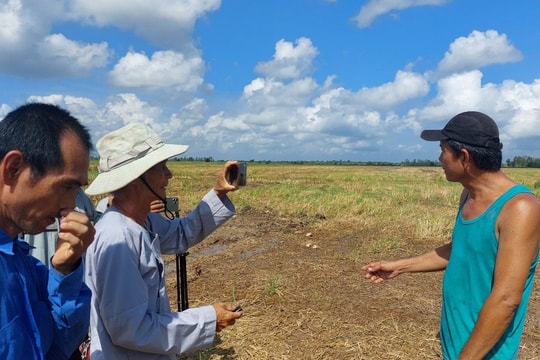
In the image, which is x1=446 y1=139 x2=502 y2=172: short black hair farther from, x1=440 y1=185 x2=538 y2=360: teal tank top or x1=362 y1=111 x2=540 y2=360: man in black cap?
x1=440 y1=185 x2=538 y2=360: teal tank top

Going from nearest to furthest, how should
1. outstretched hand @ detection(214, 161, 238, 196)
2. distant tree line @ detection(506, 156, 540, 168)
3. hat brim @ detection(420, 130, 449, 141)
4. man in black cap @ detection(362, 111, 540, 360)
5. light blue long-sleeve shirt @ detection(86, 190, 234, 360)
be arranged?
light blue long-sleeve shirt @ detection(86, 190, 234, 360) < man in black cap @ detection(362, 111, 540, 360) < hat brim @ detection(420, 130, 449, 141) < outstretched hand @ detection(214, 161, 238, 196) < distant tree line @ detection(506, 156, 540, 168)

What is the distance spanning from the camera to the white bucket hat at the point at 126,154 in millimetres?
1814

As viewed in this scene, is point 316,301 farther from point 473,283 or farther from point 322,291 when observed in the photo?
point 473,283

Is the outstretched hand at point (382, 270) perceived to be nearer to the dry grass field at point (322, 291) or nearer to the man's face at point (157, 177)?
the man's face at point (157, 177)

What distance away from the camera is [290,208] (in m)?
14.8

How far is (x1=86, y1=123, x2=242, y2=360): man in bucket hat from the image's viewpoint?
161cm

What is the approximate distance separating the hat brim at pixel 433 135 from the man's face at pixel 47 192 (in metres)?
1.63

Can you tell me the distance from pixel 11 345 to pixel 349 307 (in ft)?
15.6

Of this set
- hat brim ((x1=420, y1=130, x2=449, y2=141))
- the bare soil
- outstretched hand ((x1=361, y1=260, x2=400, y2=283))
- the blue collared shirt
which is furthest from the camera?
the bare soil

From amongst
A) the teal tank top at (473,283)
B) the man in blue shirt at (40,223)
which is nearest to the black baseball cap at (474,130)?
the teal tank top at (473,283)

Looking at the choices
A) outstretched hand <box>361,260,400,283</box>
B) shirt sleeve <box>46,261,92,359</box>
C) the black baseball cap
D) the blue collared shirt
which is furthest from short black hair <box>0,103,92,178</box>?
outstretched hand <box>361,260,400,283</box>

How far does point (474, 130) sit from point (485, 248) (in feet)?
1.76

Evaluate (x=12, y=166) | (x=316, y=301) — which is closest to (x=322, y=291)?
(x=316, y=301)

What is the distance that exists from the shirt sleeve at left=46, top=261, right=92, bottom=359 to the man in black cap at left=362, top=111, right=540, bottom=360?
1.54 meters
